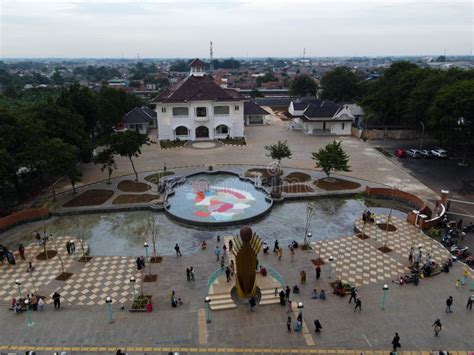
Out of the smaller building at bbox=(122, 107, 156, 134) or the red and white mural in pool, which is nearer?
the red and white mural in pool

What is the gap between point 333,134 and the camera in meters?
72.1

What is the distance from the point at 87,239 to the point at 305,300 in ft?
64.5

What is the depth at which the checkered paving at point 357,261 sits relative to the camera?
2645 cm

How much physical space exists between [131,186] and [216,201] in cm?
1158

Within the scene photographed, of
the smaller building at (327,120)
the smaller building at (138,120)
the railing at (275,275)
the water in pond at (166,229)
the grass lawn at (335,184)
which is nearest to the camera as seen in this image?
the railing at (275,275)

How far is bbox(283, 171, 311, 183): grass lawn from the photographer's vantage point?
151ft

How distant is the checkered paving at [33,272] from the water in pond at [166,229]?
82.6 inches

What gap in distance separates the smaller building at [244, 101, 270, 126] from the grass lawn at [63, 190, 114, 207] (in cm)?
4588

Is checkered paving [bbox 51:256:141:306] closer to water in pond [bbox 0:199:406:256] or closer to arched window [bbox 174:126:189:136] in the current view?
water in pond [bbox 0:199:406:256]

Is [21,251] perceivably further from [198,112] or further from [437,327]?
[198,112]

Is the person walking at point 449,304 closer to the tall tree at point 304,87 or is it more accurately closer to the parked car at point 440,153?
the parked car at point 440,153

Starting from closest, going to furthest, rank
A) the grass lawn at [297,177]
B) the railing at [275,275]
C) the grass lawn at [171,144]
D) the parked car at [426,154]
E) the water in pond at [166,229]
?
the railing at [275,275] < the water in pond at [166,229] < the grass lawn at [297,177] < the parked car at [426,154] < the grass lawn at [171,144]

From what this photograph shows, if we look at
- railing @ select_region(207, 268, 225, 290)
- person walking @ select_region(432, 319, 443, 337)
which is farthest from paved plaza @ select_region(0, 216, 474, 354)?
railing @ select_region(207, 268, 225, 290)

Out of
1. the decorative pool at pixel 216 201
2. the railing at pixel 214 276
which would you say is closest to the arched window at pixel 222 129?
the decorative pool at pixel 216 201
